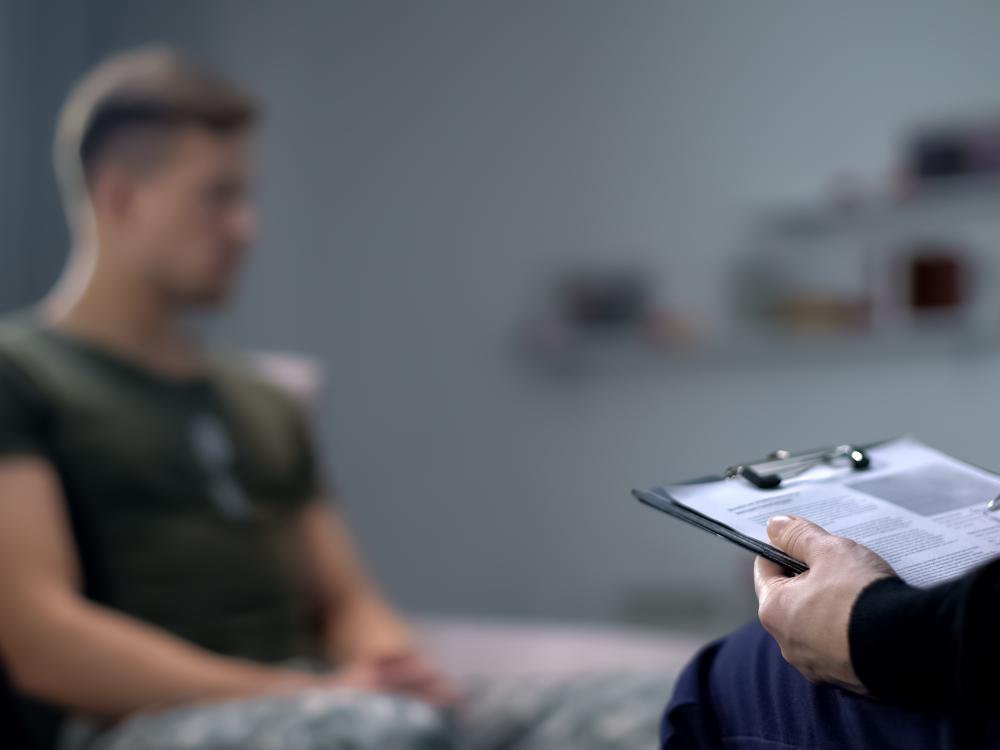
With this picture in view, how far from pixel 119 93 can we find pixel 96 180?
0.41ft

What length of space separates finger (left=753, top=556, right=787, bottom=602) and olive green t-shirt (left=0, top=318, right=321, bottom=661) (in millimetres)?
Result: 839

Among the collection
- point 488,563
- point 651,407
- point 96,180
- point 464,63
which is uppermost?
point 464,63

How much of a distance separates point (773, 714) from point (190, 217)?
109 cm

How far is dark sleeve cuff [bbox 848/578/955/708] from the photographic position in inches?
20.4

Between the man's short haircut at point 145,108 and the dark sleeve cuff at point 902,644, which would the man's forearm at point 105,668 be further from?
the dark sleeve cuff at point 902,644

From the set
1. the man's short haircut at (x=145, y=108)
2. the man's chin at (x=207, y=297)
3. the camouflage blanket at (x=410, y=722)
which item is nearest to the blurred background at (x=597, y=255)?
the man's short haircut at (x=145, y=108)

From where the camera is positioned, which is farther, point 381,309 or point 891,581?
point 381,309

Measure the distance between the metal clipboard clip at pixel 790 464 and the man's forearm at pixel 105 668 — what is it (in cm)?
68

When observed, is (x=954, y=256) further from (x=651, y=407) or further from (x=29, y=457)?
(x=29, y=457)

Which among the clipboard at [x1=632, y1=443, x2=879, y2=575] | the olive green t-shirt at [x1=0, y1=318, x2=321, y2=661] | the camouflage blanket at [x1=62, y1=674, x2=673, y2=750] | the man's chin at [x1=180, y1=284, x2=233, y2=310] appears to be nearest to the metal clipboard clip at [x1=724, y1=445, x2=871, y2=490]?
the clipboard at [x1=632, y1=443, x2=879, y2=575]

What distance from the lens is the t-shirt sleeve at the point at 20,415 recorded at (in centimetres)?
116

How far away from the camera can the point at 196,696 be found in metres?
1.14

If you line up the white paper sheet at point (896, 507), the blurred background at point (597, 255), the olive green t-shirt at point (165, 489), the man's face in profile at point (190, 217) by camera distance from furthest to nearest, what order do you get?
the blurred background at point (597, 255) → the man's face in profile at point (190, 217) → the olive green t-shirt at point (165, 489) → the white paper sheet at point (896, 507)

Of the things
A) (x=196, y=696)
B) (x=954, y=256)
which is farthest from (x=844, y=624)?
(x=954, y=256)
